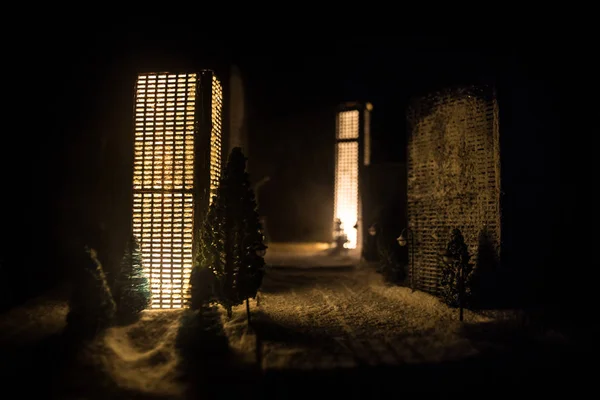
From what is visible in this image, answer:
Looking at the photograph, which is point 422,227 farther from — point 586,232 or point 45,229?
point 45,229

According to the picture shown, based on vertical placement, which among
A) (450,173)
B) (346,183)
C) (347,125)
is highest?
(347,125)

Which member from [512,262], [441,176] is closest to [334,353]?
[512,262]

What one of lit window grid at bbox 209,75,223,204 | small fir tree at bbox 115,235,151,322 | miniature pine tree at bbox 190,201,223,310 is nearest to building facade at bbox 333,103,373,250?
lit window grid at bbox 209,75,223,204

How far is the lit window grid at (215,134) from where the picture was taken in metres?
10.5

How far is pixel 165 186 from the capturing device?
10.2m

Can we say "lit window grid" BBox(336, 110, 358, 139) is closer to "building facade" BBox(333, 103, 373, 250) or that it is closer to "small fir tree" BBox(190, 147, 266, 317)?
"building facade" BBox(333, 103, 373, 250)

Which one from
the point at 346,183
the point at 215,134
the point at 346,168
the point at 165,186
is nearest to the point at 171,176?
the point at 165,186

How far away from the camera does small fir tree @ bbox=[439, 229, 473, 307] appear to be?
32.8ft

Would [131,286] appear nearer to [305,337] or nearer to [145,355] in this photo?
[145,355]

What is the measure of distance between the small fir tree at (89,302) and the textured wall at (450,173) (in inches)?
394

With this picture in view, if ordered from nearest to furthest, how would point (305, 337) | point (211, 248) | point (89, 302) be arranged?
1. point (89, 302)
2. point (305, 337)
3. point (211, 248)

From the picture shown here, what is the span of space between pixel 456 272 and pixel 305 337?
17.6ft

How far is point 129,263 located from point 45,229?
5.43 m

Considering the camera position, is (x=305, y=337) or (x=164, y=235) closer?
(x=305, y=337)
